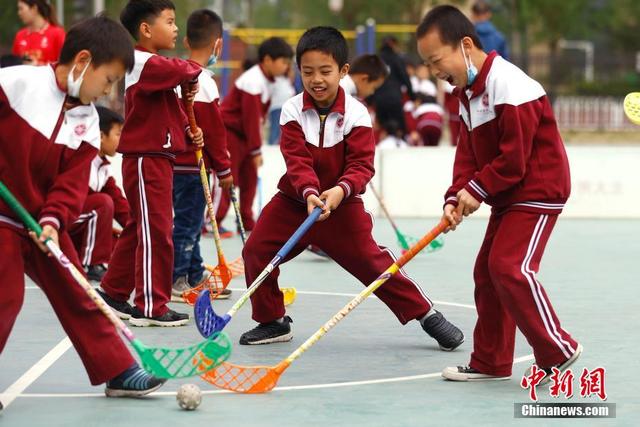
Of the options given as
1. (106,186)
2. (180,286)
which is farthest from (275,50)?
(180,286)

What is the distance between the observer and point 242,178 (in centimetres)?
1159

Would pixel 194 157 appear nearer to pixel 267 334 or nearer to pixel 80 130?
pixel 267 334

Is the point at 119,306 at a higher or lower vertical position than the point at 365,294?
lower

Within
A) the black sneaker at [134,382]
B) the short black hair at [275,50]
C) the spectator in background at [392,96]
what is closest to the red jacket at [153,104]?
the black sneaker at [134,382]

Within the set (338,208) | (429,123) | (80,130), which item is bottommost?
(429,123)

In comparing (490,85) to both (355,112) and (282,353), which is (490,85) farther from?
(282,353)

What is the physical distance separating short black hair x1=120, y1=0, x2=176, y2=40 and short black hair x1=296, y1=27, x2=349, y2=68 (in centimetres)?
113

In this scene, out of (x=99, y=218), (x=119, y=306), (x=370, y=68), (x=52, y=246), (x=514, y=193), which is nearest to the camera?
(x=52, y=246)

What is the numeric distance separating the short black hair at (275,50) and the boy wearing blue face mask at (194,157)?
3012 millimetres

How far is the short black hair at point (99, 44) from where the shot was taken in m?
4.98

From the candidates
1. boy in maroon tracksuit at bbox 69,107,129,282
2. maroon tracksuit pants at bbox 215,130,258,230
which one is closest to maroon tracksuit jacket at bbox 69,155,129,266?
boy in maroon tracksuit at bbox 69,107,129,282

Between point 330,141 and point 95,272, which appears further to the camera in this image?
point 95,272

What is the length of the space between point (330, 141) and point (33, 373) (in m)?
1.71

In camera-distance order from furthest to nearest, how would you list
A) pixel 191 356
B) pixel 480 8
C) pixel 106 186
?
pixel 480 8 → pixel 106 186 → pixel 191 356
